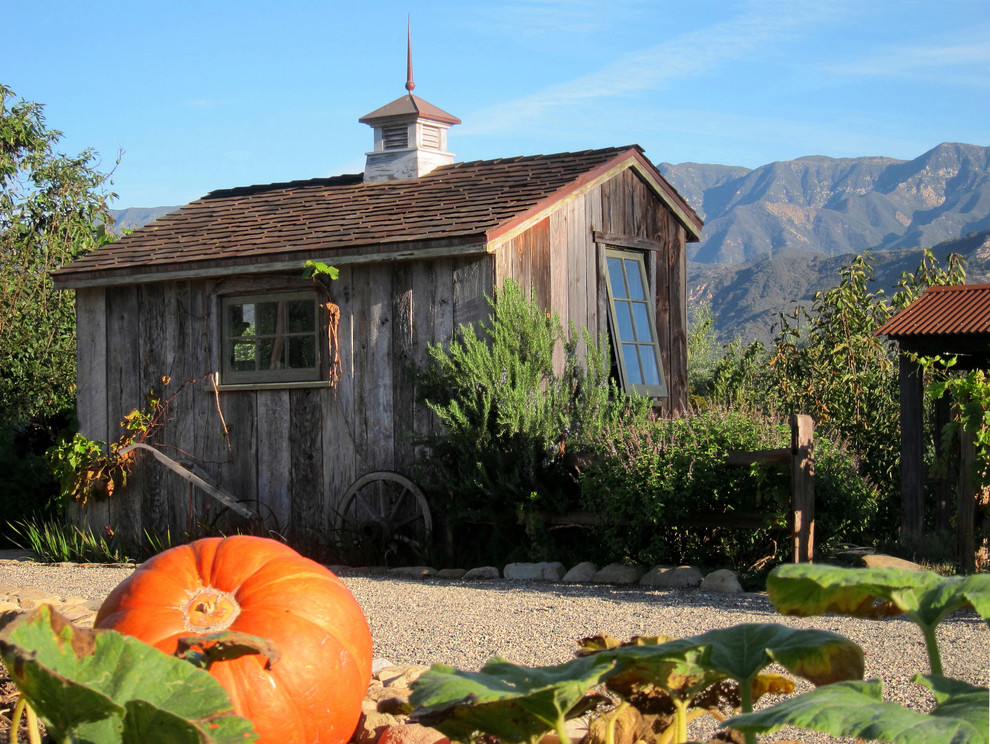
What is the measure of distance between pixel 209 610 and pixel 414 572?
5.66 metres

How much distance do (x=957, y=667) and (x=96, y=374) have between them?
8971 mm

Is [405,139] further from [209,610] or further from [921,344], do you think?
[209,610]

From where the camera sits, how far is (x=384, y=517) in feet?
31.2

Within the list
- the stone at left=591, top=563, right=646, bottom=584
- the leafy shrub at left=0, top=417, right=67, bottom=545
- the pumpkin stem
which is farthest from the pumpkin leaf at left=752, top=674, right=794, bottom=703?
the leafy shrub at left=0, top=417, right=67, bottom=545

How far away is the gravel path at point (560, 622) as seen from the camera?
4977mm

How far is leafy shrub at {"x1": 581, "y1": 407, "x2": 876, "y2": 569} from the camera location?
7688 mm

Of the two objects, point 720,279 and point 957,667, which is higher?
point 720,279

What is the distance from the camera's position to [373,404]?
31.7 ft

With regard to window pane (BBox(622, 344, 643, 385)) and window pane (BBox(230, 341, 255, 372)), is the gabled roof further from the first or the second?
window pane (BBox(622, 344, 643, 385))

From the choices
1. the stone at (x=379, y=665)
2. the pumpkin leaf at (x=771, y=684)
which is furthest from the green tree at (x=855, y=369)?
the pumpkin leaf at (x=771, y=684)

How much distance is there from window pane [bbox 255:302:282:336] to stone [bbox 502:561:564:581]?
3.59 meters

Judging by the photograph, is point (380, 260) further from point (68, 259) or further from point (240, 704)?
point (68, 259)

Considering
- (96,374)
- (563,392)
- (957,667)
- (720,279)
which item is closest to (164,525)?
(96,374)

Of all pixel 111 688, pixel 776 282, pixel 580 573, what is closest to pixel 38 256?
pixel 580 573
